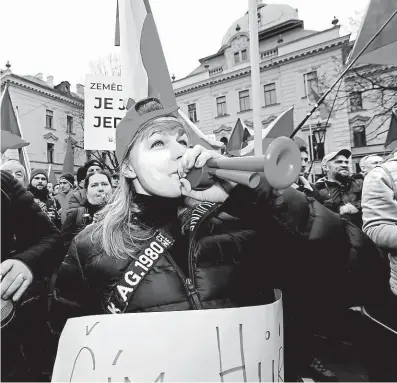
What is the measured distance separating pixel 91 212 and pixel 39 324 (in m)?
1.59

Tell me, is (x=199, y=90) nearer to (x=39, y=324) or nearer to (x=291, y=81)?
(x=291, y=81)

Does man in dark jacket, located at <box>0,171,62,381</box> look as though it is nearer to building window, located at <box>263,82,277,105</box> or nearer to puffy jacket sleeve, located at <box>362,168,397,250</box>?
puffy jacket sleeve, located at <box>362,168,397,250</box>

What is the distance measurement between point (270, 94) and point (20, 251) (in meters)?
26.0

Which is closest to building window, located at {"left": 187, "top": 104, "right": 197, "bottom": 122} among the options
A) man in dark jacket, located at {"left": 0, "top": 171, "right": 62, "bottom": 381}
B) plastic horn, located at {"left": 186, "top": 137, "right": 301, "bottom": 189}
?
man in dark jacket, located at {"left": 0, "top": 171, "right": 62, "bottom": 381}

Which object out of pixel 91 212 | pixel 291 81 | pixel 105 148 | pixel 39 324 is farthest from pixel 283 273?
pixel 291 81

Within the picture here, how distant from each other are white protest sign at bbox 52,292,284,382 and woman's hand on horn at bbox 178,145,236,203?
347 mm

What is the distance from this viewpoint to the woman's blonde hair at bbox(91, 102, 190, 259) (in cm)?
125

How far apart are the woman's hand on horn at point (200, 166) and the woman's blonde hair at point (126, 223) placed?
0.24 metres

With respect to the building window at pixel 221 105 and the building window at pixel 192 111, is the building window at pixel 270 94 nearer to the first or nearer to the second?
the building window at pixel 221 105

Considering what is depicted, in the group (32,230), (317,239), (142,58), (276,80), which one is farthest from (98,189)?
(276,80)

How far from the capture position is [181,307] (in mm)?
1122

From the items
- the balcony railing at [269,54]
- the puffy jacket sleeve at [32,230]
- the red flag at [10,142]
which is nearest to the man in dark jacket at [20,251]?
the puffy jacket sleeve at [32,230]

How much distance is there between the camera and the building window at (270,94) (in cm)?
2569

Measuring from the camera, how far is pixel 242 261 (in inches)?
47.1
